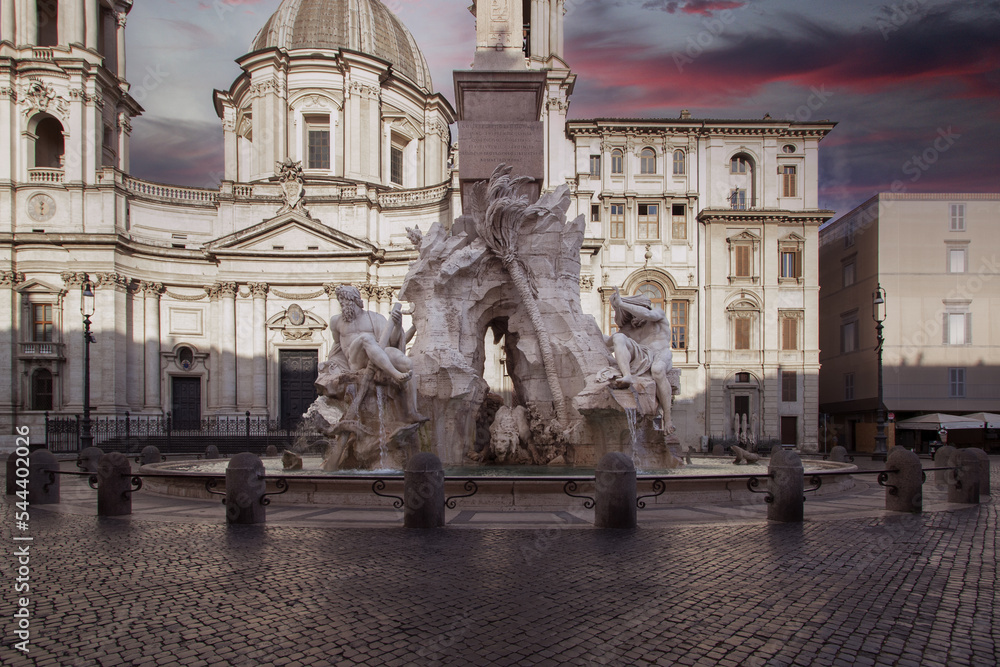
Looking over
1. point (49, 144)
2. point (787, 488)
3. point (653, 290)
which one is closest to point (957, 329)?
point (653, 290)

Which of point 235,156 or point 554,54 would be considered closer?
point 554,54

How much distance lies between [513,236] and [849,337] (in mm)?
35252

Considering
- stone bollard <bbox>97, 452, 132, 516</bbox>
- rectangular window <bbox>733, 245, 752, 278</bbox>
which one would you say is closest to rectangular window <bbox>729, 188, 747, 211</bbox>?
rectangular window <bbox>733, 245, 752, 278</bbox>

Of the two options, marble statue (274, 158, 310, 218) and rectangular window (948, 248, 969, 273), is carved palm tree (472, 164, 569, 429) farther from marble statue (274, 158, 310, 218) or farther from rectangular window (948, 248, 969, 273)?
rectangular window (948, 248, 969, 273)

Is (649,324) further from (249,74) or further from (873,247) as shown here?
(249,74)

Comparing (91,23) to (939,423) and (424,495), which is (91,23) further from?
(939,423)

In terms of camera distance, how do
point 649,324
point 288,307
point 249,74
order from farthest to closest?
point 249,74 < point 288,307 < point 649,324

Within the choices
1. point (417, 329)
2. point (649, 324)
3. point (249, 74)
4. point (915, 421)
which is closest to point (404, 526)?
point (417, 329)

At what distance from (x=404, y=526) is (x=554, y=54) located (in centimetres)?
3860

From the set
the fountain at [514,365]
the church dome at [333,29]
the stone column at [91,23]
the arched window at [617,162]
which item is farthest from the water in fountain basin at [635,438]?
the church dome at [333,29]

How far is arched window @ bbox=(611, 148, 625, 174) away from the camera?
41688 millimetres

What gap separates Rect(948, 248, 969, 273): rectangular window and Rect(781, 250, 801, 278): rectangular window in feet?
25.0

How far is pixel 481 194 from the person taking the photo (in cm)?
1364

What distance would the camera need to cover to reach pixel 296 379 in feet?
136
